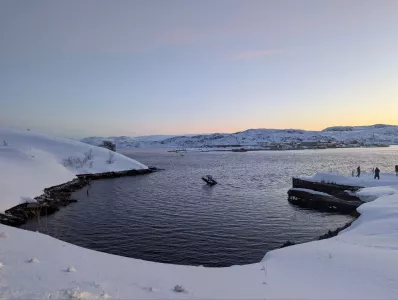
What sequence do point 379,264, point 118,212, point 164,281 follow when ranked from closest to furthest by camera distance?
point 164,281 → point 379,264 → point 118,212

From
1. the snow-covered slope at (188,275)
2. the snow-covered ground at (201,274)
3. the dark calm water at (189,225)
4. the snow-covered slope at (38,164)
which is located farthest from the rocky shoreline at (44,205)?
the snow-covered slope at (188,275)

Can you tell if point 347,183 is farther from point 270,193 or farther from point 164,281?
point 164,281

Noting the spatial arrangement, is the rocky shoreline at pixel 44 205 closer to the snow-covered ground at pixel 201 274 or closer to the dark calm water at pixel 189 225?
the dark calm water at pixel 189 225

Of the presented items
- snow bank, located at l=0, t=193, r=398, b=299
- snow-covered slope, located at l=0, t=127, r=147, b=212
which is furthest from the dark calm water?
snow bank, located at l=0, t=193, r=398, b=299

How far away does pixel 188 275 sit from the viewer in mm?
9828

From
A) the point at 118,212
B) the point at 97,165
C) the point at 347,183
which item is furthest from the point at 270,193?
the point at 97,165

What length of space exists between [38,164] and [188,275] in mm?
46141

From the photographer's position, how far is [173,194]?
44031 mm

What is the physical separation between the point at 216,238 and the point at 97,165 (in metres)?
56.7

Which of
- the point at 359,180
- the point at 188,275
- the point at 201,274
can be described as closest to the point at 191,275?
the point at 188,275

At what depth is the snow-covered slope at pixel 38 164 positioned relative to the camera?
35.2m

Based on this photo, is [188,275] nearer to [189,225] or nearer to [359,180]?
[189,225]

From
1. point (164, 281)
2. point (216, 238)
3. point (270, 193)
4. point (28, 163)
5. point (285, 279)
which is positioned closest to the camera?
point (164, 281)

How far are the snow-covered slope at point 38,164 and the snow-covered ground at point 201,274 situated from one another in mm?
22059
